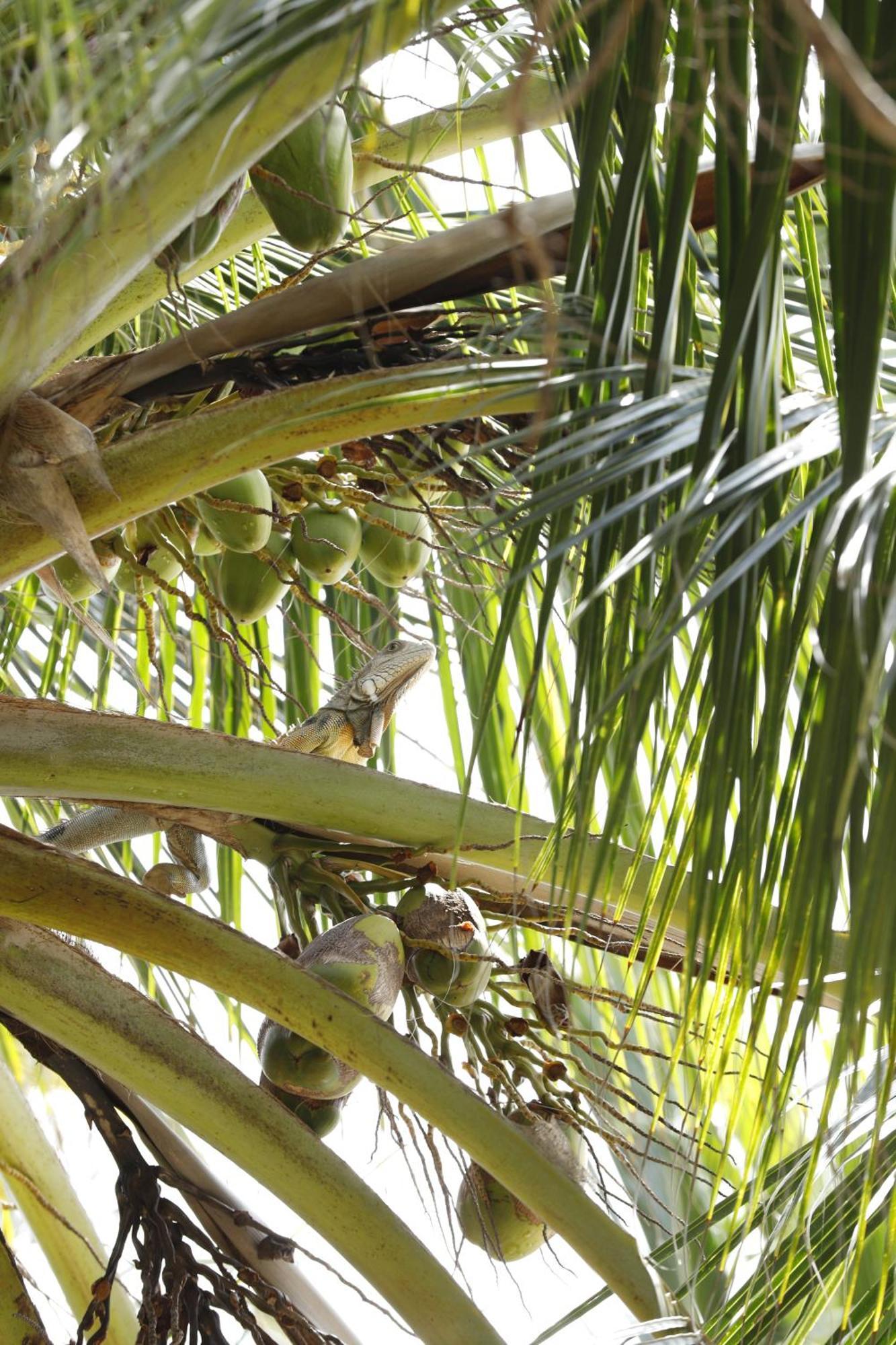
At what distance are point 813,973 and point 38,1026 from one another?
61 cm

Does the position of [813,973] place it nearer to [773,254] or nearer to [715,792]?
[715,792]

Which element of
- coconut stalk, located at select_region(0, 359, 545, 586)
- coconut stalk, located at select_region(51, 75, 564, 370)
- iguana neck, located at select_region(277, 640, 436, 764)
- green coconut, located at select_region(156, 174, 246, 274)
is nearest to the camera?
coconut stalk, located at select_region(0, 359, 545, 586)

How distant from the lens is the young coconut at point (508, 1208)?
3.23ft

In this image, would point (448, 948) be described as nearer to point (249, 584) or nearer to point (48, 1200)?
point (249, 584)

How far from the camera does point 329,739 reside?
4.58 feet

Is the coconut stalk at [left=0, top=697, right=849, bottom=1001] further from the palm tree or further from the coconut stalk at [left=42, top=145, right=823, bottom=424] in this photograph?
the coconut stalk at [left=42, top=145, right=823, bottom=424]

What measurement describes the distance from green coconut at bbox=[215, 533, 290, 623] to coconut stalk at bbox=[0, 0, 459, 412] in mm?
283

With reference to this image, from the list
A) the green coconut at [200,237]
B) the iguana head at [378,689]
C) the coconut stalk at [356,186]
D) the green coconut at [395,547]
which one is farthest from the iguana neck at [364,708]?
the green coconut at [200,237]

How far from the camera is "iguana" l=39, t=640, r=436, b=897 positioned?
4.23ft

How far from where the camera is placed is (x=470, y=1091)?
35.7 inches

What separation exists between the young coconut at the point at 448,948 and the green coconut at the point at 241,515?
0.29 m

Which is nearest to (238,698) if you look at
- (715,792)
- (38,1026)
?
(38,1026)

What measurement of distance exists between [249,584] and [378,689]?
30 cm

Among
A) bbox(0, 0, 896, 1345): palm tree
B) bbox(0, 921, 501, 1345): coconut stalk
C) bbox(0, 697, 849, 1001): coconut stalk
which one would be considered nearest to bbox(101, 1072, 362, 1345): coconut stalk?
bbox(0, 0, 896, 1345): palm tree
